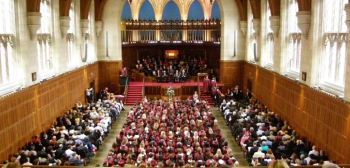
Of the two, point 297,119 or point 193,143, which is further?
point 297,119

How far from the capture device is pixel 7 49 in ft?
46.9

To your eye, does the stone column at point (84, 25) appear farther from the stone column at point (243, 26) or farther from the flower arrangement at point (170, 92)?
the stone column at point (243, 26)

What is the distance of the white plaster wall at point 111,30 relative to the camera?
27.3 m

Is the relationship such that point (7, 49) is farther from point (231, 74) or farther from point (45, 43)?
point (231, 74)

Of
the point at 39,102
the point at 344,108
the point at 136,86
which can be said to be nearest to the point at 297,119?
the point at 344,108

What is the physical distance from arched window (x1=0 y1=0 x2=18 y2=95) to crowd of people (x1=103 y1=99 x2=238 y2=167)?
4649 millimetres

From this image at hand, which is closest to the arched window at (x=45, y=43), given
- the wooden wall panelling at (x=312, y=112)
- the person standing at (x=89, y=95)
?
the person standing at (x=89, y=95)

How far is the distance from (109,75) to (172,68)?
5.85m

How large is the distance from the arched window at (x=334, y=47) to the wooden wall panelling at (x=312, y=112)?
2.01 feet

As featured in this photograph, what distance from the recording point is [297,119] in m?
15.9

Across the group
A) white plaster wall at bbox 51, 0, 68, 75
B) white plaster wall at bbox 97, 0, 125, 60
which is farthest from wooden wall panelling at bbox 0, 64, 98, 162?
white plaster wall at bbox 97, 0, 125, 60

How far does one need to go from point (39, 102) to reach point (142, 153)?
239 inches

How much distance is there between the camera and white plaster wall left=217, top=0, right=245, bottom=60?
27.2 meters

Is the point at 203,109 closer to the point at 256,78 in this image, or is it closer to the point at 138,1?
the point at 256,78
